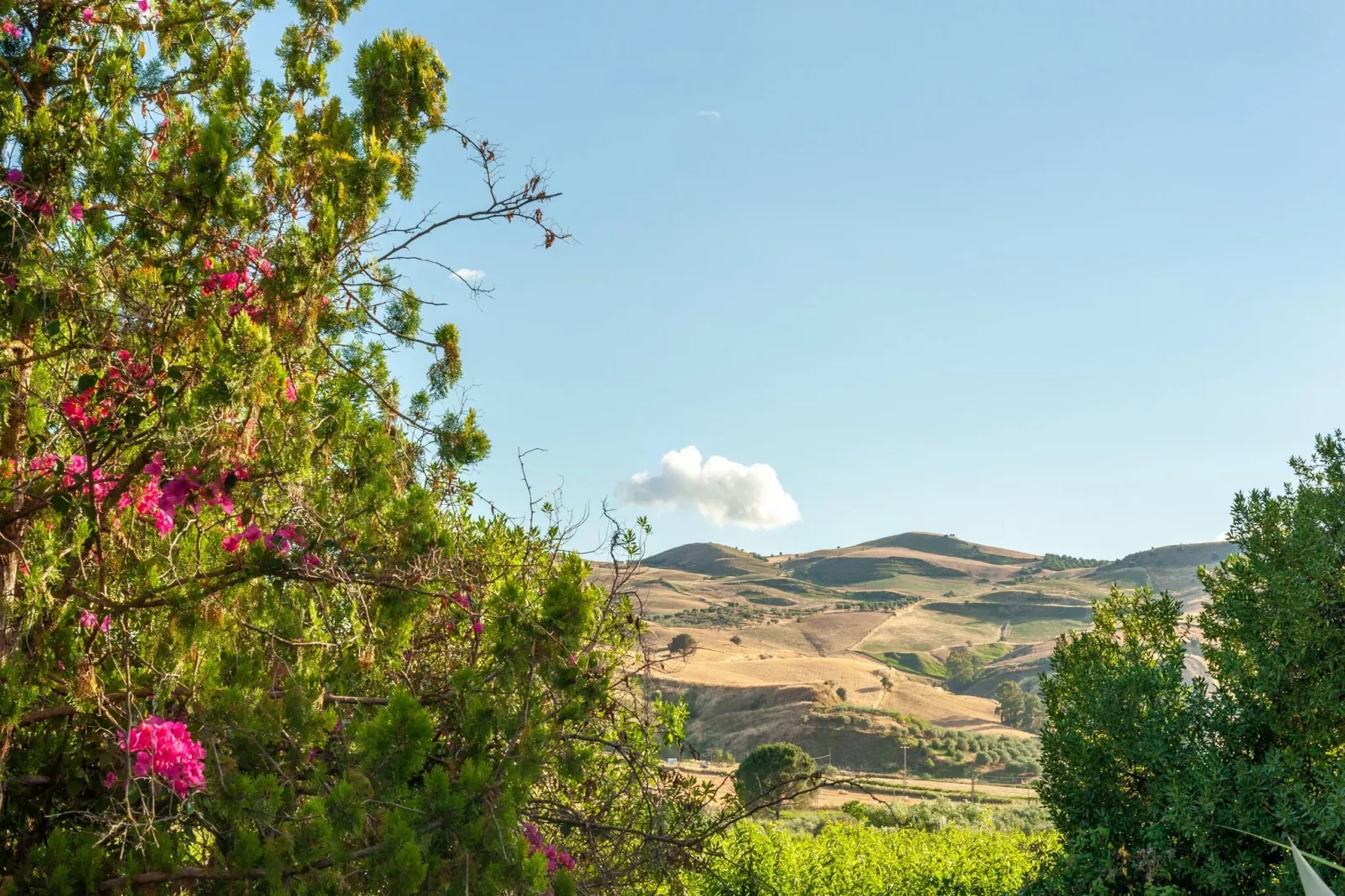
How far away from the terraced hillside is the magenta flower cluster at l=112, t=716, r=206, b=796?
2.03 metres

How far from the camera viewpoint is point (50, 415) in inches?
125

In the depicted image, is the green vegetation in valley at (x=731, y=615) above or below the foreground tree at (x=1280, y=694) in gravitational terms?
below

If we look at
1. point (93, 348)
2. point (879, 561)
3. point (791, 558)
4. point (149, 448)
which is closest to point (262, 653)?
point (149, 448)

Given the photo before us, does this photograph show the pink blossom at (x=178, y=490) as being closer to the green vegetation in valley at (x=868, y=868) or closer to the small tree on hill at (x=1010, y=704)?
the green vegetation in valley at (x=868, y=868)

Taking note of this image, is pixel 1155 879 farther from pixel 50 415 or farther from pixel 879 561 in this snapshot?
pixel 879 561

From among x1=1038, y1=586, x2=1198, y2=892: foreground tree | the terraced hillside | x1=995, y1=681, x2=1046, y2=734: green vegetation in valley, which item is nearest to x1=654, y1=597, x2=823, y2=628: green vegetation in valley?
the terraced hillside

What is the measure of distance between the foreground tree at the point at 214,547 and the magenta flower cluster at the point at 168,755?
0.04 feet

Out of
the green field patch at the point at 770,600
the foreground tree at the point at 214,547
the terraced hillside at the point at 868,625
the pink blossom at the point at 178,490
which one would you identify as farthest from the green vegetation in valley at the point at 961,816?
the green field patch at the point at 770,600

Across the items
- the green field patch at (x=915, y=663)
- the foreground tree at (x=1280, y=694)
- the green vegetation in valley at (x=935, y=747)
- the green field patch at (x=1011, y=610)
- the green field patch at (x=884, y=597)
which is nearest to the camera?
the foreground tree at (x=1280, y=694)

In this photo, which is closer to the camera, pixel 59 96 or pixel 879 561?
pixel 59 96

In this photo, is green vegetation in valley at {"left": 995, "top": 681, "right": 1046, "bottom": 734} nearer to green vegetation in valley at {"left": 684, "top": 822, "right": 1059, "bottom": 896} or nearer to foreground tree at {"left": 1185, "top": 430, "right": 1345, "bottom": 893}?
green vegetation in valley at {"left": 684, "top": 822, "right": 1059, "bottom": 896}

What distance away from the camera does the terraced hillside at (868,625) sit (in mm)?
59875

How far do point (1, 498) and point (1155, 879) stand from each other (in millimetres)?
6263

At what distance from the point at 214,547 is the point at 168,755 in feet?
2.36
